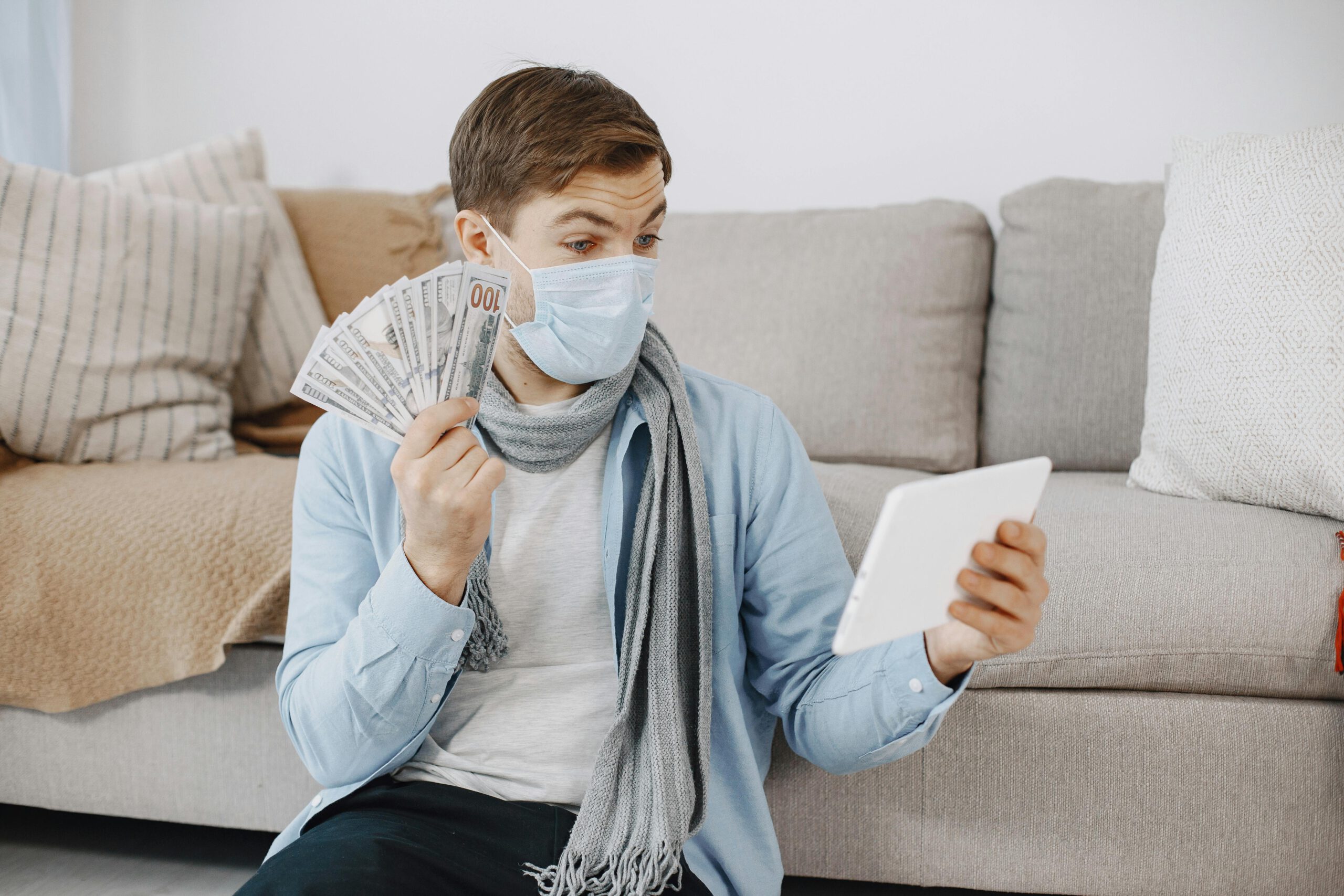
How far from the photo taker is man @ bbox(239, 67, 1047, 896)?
88cm

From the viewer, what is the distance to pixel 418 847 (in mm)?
838

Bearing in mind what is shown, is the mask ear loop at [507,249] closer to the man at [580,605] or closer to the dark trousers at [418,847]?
the man at [580,605]

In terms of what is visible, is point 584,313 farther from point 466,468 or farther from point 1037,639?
point 1037,639

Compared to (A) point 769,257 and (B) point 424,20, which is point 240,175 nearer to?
(B) point 424,20

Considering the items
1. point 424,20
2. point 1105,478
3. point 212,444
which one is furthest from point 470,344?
point 424,20

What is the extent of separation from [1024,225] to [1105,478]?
0.51m

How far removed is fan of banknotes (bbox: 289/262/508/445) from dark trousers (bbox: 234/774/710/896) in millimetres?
363

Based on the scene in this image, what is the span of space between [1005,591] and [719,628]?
355mm

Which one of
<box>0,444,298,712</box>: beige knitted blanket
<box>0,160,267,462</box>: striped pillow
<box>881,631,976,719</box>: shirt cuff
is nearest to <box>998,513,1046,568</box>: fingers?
<box>881,631,976,719</box>: shirt cuff

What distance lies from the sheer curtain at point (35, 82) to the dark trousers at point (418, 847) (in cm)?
193

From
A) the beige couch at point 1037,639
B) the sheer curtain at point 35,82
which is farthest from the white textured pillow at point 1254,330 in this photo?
the sheer curtain at point 35,82

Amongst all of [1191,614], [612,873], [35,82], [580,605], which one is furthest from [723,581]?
[35,82]

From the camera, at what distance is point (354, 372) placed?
0.79m

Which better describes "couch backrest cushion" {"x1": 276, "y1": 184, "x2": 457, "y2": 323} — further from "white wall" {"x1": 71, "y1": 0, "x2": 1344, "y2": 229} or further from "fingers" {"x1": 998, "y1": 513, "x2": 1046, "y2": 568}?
"fingers" {"x1": 998, "y1": 513, "x2": 1046, "y2": 568}
